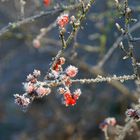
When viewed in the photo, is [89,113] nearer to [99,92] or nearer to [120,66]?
[99,92]

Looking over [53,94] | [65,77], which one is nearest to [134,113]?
[65,77]

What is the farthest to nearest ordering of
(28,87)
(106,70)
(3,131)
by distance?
(3,131) < (106,70) < (28,87)

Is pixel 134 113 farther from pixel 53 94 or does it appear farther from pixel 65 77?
pixel 53 94

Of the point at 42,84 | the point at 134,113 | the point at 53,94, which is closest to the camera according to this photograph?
the point at 42,84

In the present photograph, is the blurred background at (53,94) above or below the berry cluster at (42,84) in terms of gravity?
above

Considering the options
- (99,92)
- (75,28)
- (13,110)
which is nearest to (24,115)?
(13,110)

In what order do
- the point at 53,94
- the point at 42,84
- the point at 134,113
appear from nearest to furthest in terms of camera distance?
the point at 42,84, the point at 134,113, the point at 53,94

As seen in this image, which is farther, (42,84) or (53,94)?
(53,94)

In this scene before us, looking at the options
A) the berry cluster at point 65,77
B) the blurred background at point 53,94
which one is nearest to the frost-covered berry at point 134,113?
the berry cluster at point 65,77

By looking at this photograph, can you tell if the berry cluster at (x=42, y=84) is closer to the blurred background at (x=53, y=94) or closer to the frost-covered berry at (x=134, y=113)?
the frost-covered berry at (x=134, y=113)

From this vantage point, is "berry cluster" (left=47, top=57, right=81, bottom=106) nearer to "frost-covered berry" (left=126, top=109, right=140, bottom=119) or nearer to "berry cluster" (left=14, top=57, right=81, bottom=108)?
"berry cluster" (left=14, top=57, right=81, bottom=108)

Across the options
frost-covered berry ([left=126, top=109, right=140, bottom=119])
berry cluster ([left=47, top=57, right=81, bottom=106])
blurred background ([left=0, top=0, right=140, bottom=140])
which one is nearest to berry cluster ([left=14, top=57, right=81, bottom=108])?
berry cluster ([left=47, top=57, right=81, bottom=106])
